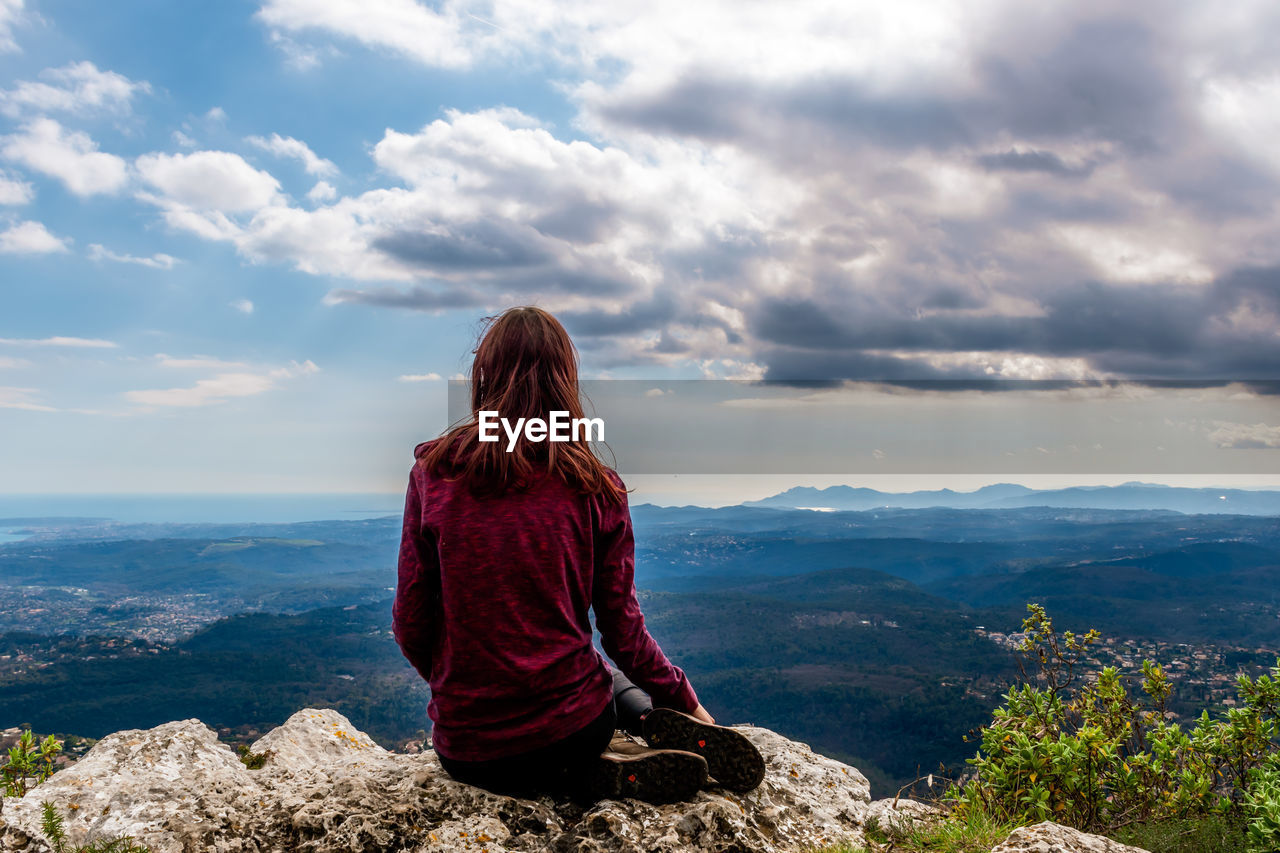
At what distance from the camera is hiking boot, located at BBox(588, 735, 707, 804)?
3719 millimetres

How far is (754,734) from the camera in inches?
213

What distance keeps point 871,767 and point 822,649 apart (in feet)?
178

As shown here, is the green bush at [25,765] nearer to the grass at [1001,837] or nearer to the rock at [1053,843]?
the grass at [1001,837]

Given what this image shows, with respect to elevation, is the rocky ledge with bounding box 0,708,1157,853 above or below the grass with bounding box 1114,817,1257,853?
above

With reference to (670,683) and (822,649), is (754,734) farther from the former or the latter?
(822,649)

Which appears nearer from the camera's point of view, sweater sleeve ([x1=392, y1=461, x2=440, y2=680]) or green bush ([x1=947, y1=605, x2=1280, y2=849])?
sweater sleeve ([x1=392, y1=461, x2=440, y2=680])

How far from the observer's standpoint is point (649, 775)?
3725mm

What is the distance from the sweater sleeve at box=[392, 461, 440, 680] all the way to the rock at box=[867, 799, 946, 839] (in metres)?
3.08

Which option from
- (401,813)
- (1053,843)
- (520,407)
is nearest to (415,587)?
(520,407)

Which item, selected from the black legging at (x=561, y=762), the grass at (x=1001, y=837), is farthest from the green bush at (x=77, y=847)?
the grass at (x=1001, y=837)

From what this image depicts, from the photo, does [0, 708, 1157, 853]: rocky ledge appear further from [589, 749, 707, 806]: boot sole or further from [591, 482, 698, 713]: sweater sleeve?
[591, 482, 698, 713]: sweater sleeve

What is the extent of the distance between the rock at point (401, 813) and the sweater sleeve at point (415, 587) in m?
0.78

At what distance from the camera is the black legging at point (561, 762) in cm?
357

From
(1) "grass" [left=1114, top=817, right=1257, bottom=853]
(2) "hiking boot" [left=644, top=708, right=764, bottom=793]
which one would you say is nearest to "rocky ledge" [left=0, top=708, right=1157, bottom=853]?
(2) "hiking boot" [left=644, top=708, right=764, bottom=793]
